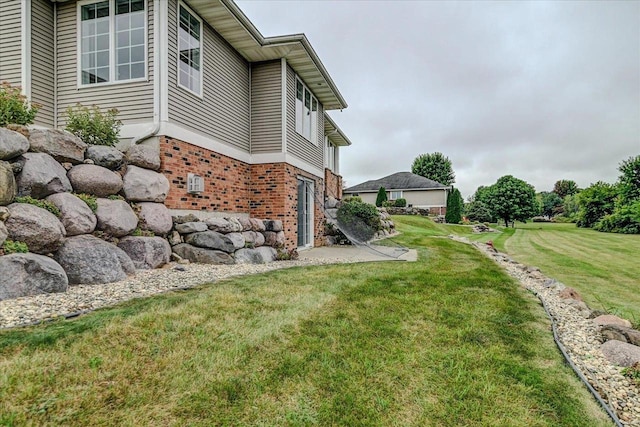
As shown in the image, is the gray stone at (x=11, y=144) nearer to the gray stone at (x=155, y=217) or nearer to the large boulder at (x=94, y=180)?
the large boulder at (x=94, y=180)

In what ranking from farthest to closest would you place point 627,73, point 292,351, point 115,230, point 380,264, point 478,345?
point 627,73 < point 380,264 < point 115,230 < point 478,345 < point 292,351

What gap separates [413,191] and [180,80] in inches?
1113

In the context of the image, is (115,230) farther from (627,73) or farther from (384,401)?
(627,73)

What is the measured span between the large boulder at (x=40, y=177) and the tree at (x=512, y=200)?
112 ft

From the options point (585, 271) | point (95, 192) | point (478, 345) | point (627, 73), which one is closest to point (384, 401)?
point (478, 345)

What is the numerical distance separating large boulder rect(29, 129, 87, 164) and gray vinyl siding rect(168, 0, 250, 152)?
1.76 metres

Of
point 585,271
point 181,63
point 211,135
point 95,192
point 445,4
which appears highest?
point 445,4

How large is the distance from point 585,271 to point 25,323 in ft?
35.5

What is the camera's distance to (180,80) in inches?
267

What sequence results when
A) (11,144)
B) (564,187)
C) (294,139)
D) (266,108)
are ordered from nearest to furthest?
1. (11,144)
2. (266,108)
3. (294,139)
4. (564,187)

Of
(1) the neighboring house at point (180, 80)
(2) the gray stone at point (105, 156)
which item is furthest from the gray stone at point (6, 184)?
(1) the neighboring house at point (180, 80)

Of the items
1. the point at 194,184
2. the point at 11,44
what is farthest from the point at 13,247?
the point at 11,44

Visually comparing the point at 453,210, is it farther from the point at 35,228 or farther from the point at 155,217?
the point at 35,228

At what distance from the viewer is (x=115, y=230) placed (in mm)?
5168
